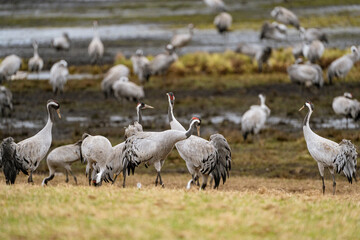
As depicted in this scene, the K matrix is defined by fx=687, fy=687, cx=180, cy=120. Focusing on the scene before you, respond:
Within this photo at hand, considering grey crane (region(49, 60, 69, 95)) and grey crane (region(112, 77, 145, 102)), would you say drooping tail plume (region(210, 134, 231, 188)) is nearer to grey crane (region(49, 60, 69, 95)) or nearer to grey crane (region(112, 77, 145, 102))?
grey crane (region(112, 77, 145, 102))

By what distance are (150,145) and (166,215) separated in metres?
3.73

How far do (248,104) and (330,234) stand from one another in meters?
14.8

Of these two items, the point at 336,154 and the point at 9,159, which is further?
the point at 336,154

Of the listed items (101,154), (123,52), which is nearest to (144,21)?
(123,52)

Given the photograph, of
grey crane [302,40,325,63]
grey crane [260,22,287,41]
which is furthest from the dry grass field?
grey crane [260,22,287,41]

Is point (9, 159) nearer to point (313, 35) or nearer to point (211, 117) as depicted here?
point (211, 117)

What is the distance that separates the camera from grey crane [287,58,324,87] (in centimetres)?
2266

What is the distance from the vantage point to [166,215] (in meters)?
7.35

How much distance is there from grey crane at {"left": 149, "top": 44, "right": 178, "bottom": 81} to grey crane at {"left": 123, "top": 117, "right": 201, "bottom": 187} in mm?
14463

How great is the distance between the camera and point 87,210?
7559 millimetres

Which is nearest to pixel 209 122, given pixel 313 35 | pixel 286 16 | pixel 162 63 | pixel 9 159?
pixel 162 63

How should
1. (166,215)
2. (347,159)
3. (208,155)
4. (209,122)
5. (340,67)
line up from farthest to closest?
(340,67) < (209,122) < (347,159) < (208,155) < (166,215)

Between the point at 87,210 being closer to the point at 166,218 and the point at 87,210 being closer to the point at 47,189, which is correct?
the point at 166,218

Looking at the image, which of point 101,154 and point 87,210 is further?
point 101,154
